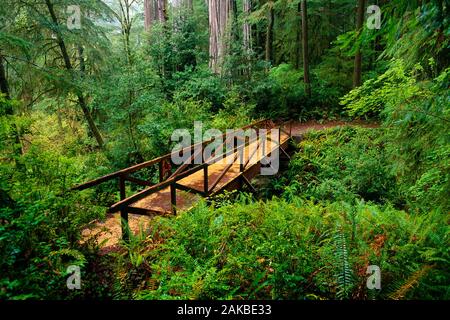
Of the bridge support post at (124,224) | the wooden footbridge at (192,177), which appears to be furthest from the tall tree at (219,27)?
the bridge support post at (124,224)

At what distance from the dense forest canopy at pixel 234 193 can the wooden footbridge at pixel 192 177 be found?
20.1 inches

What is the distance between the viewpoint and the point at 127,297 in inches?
145

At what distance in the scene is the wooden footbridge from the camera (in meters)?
5.73

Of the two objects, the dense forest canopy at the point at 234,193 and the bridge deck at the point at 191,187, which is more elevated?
the dense forest canopy at the point at 234,193

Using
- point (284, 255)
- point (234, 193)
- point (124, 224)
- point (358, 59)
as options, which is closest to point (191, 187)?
point (234, 193)

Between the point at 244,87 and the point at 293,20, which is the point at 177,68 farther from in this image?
the point at 293,20

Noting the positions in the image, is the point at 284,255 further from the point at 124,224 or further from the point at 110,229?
the point at 110,229

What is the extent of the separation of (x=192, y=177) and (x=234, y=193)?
1257 mm

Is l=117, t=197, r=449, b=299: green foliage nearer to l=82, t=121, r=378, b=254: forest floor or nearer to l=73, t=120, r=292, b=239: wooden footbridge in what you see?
l=82, t=121, r=378, b=254: forest floor

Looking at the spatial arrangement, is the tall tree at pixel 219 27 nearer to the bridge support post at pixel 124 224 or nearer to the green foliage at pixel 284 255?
the bridge support post at pixel 124 224

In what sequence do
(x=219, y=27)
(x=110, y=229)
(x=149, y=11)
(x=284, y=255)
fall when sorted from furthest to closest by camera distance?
1. (x=149, y=11)
2. (x=219, y=27)
3. (x=110, y=229)
4. (x=284, y=255)

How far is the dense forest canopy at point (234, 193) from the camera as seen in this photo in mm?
3535

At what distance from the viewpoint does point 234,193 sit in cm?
870
